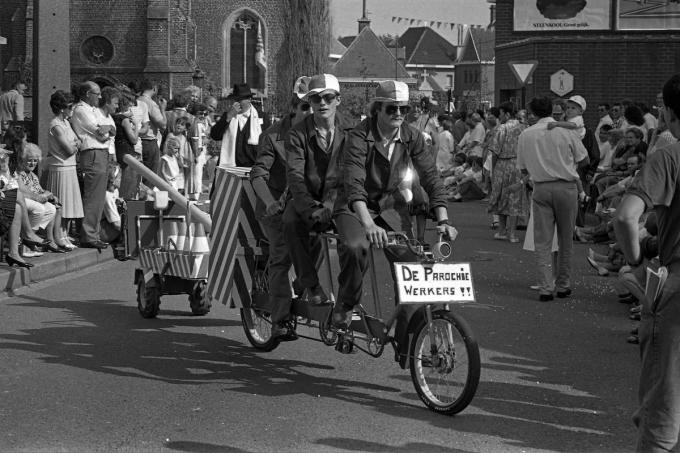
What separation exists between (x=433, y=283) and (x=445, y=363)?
0.47 metres

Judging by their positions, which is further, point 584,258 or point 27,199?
point 584,258

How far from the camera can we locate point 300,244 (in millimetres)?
7703

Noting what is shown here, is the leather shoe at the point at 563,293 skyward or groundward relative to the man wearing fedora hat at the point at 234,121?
groundward

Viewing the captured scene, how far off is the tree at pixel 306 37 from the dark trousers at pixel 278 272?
22.0 metres

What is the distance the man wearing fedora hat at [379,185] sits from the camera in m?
7.12

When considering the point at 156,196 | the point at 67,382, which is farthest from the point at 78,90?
the point at 67,382

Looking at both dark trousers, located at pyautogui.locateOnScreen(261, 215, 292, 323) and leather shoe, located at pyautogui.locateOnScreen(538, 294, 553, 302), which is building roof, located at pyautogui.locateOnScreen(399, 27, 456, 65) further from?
dark trousers, located at pyautogui.locateOnScreen(261, 215, 292, 323)

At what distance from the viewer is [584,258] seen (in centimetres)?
1559

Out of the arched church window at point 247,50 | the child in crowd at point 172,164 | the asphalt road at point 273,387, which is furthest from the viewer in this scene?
the arched church window at point 247,50

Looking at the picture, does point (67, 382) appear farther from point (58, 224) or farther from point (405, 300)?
point (58, 224)

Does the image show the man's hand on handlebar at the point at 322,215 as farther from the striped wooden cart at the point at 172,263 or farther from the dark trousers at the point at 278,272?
the striped wooden cart at the point at 172,263

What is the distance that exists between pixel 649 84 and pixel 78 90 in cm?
1962

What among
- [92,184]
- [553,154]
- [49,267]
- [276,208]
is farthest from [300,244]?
[92,184]

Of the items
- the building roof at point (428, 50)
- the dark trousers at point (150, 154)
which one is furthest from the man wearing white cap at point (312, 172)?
the building roof at point (428, 50)
